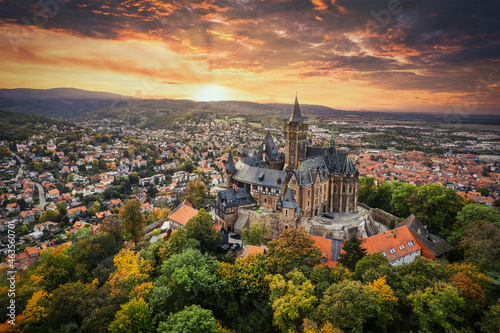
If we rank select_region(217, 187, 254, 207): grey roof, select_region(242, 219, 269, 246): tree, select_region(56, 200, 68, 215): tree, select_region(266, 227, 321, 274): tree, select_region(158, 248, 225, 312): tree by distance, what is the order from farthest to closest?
select_region(56, 200, 68, 215): tree
select_region(217, 187, 254, 207): grey roof
select_region(242, 219, 269, 246): tree
select_region(266, 227, 321, 274): tree
select_region(158, 248, 225, 312): tree

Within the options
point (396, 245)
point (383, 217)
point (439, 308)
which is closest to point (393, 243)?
point (396, 245)

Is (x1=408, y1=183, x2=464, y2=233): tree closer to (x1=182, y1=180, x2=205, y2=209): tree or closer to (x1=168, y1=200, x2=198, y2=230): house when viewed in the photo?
(x1=168, y1=200, x2=198, y2=230): house

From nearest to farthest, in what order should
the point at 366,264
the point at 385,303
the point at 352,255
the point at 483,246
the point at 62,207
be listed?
the point at 385,303 → the point at 366,264 → the point at 352,255 → the point at 483,246 → the point at 62,207

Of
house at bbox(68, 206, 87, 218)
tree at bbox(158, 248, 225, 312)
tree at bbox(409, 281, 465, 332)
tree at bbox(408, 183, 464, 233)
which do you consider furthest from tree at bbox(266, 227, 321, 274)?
house at bbox(68, 206, 87, 218)

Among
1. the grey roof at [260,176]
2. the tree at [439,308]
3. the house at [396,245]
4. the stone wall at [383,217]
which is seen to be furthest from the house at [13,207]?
the tree at [439,308]

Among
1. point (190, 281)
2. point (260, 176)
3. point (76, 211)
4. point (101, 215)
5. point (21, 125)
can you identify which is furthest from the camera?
point (21, 125)

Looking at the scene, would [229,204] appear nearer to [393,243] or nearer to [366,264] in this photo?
[366,264]

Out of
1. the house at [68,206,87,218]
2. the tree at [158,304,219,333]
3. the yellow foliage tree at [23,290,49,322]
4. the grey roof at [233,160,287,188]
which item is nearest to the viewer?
the tree at [158,304,219,333]

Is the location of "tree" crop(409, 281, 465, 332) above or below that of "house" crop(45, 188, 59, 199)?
above
